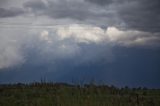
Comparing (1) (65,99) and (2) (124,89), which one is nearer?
(1) (65,99)

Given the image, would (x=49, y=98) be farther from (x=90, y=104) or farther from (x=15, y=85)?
(x=15, y=85)

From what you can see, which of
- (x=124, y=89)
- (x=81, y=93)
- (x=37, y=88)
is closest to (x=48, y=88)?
(x=37, y=88)

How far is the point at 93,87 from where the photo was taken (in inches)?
706

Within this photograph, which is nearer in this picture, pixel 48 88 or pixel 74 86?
pixel 74 86

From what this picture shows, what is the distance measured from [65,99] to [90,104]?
1417 mm

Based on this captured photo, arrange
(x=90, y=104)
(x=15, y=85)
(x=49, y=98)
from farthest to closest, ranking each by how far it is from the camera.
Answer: (x=15, y=85) → (x=49, y=98) → (x=90, y=104)

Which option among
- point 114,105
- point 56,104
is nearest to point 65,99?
point 56,104

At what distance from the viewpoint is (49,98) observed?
18.7 meters

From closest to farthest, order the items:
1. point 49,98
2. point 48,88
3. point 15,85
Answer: point 49,98, point 48,88, point 15,85

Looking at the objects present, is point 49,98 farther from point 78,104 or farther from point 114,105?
point 114,105

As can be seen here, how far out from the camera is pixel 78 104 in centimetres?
1734

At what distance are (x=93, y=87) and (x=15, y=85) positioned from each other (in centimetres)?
3780

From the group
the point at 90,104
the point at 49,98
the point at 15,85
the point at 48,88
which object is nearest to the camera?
the point at 90,104

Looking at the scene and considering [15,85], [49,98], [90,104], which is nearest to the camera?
[90,104]
